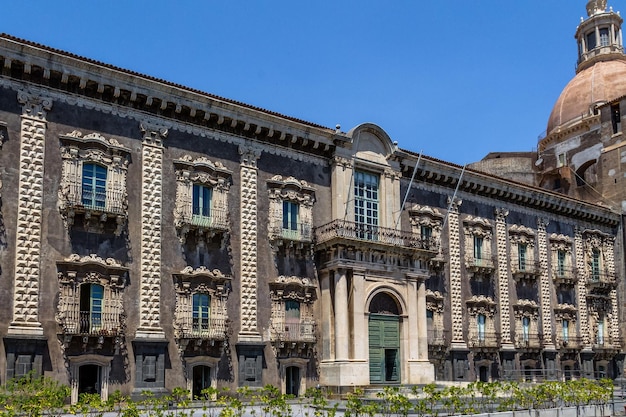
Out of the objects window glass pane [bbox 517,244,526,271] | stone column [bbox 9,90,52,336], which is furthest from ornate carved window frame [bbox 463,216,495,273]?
stone column [bbox 9,90,52,336]

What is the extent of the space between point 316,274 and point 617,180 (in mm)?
25570

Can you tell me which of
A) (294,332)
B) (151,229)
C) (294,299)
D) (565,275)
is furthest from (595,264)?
(151,229)

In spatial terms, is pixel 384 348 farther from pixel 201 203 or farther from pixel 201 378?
pixel 201 203

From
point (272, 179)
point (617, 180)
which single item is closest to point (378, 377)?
point (272, 179)

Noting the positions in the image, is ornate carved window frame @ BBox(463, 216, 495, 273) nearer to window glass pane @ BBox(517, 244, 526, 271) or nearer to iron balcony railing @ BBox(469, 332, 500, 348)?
window glass pane @ BBox(517, 244, 526, 271)

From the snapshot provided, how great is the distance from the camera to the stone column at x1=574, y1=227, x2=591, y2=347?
1729 inches

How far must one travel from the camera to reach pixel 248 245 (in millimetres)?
29609

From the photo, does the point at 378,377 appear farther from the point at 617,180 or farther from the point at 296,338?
the point at 617,180

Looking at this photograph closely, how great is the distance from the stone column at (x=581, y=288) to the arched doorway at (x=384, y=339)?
16363 millimetres

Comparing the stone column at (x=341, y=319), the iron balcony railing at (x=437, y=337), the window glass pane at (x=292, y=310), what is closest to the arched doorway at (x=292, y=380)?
the stone column at (x=341, y=319)

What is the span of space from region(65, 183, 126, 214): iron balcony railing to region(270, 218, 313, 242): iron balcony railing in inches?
262

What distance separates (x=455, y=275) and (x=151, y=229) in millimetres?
16937

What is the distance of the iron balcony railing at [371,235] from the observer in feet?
104

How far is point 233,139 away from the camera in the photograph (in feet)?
98.7
